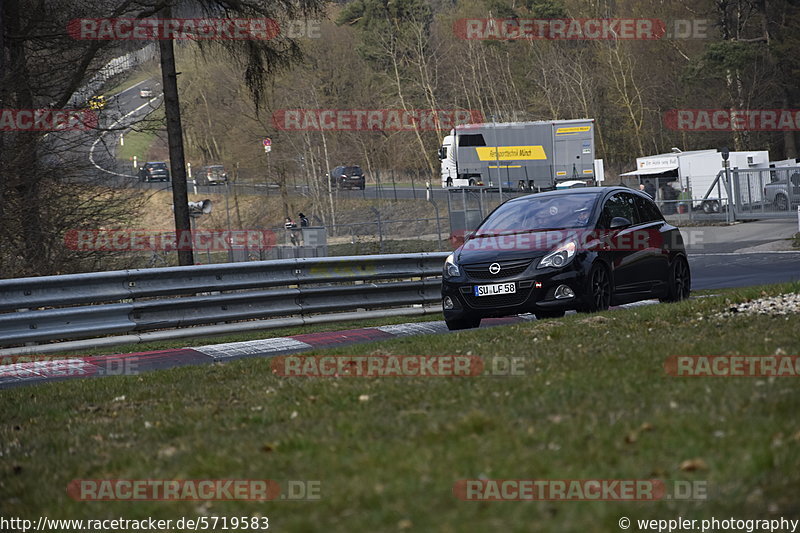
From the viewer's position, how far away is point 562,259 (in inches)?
500

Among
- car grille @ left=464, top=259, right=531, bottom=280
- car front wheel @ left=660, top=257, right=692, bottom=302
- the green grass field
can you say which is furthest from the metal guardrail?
car front wheel @ left=660, top=257, right=692, bottom=302

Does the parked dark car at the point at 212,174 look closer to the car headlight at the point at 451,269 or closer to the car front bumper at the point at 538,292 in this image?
the car headlight at the point at 451,269

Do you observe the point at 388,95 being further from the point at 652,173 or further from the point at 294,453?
the point at 294,453

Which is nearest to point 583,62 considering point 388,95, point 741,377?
point 388,95

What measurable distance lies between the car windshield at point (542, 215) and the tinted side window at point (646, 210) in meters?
0.96

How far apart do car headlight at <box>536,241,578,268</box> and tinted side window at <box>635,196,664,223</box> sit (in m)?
2.10

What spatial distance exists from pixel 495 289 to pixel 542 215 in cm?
151

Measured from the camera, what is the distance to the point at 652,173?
165 ft

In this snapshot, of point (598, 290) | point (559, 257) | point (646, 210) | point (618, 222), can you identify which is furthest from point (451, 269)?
point (646, 210)

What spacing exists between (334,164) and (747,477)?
2657 inches

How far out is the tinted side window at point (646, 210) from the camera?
14552mm

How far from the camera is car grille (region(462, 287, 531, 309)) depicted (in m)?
12.6

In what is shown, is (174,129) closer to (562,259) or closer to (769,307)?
(562,259)

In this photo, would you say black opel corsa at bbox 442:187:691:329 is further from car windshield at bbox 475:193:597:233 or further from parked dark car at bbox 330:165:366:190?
parked dark car at bbox 330:165:366:190
